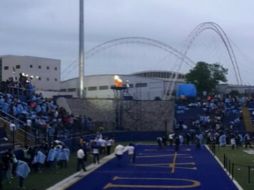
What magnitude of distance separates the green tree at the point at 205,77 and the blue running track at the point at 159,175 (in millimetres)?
83045

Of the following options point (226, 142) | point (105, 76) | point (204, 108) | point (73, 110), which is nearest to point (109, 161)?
point (226, 142)

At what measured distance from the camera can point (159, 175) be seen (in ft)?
96.6

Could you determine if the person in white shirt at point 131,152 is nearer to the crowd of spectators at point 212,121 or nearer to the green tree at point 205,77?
the crowd of spectators at point 212,121

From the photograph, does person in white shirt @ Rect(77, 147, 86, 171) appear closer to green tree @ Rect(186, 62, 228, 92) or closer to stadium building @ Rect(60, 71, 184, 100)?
stadium building @ Rect(60, 71, 184, 100)

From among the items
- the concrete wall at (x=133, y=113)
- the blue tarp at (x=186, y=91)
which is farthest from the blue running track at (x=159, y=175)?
the blue tarp at (x=186, y=91)

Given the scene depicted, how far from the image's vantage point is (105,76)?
12988 centimetres

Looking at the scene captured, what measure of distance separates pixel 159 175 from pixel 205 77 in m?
94.7

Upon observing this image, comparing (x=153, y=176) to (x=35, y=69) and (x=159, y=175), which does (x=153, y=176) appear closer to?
(x=159, y=175)

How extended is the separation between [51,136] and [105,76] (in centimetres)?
8990

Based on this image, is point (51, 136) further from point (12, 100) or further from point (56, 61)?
point (56, 61)

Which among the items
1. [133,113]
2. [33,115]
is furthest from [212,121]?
[33,115]

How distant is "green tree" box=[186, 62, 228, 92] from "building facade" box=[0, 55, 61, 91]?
27.6 meters

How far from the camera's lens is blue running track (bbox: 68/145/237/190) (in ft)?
81.7

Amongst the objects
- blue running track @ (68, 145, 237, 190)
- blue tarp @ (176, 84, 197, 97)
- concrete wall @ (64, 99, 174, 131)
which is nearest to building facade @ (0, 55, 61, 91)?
blue tarp @ (176, 84, 197, 97)
